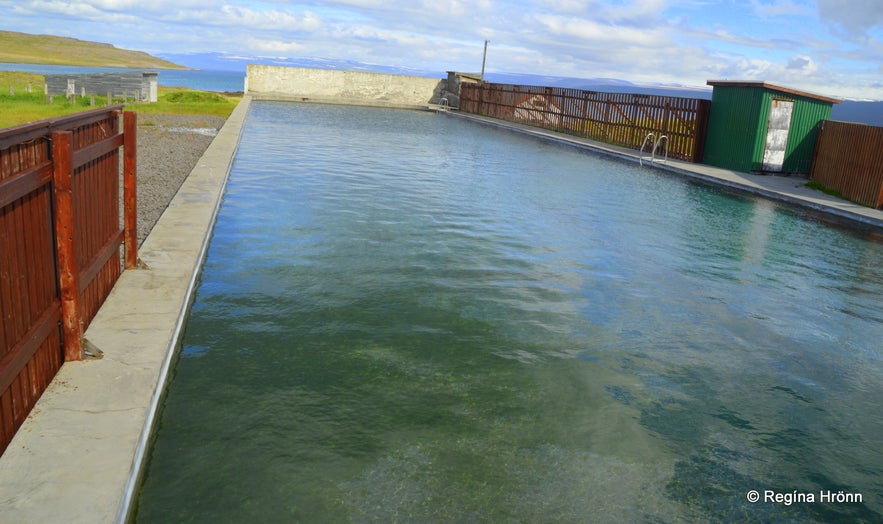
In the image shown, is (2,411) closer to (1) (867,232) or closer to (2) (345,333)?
(2) (345,333)

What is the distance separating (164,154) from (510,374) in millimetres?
12312

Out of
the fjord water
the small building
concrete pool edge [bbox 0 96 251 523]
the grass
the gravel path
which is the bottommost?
the fjord water

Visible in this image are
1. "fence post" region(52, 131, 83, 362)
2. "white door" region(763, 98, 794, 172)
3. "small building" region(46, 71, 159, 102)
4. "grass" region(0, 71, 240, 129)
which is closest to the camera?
"fence post" region(52, 131, 83, 362)

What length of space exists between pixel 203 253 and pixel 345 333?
285 centimetres

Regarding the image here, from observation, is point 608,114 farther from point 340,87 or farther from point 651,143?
point 340,87

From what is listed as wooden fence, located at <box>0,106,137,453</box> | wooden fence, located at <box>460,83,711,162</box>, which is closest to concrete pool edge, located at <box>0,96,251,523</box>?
wooden fence, located at <box>0,106,137,453</box>

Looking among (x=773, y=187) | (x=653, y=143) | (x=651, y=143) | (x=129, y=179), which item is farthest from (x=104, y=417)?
(x=651, y=143)

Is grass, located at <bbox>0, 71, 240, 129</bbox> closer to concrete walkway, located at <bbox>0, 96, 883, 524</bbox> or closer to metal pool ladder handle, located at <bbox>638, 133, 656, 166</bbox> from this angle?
metal pool ladder handle, located at <bbox>638, 133, 656, 166</bbox>

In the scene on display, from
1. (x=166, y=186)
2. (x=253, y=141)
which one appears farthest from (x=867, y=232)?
(x=253, y=141)

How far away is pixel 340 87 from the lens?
45.4 m

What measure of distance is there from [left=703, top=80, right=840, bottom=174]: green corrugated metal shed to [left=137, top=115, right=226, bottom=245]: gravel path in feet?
47.1

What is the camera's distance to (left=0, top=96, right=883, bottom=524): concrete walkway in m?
2.93

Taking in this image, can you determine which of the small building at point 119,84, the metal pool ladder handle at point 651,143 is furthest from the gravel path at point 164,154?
the metal pool ladder handle at point 651,143

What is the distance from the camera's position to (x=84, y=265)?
15.7 feet
